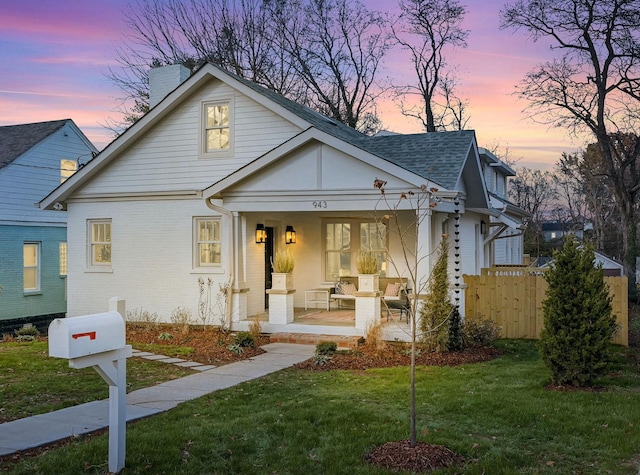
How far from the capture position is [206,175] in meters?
15.1

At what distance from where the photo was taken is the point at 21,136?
22.3 meters

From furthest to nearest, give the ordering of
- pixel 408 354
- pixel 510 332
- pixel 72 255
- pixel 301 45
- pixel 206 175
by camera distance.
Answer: pixel 301 45, pixel 72 255, pixel 206 175, pixel 510 332, pixel 408 354

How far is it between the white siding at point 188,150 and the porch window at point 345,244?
9.29 feet

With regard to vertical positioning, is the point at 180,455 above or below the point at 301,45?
below

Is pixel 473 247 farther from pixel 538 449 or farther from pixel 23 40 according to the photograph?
pixel 23 40

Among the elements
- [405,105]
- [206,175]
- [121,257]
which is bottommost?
[121,257]

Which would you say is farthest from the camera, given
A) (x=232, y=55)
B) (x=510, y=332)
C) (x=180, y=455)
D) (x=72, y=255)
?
(x=232, y=55)

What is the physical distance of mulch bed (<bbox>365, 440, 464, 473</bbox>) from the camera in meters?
5.32

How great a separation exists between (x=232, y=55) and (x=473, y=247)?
17.6 metres

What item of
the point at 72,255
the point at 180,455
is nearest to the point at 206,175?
the point at 72,255

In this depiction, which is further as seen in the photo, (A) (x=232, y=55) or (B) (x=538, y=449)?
(A) (x=232, y=55)

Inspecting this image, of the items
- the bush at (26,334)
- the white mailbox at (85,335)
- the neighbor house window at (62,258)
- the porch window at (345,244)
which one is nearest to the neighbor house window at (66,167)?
the neighbor house window at (62,258)

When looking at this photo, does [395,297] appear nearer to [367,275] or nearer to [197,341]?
[367,275]

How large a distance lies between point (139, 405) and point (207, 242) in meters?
7.59
